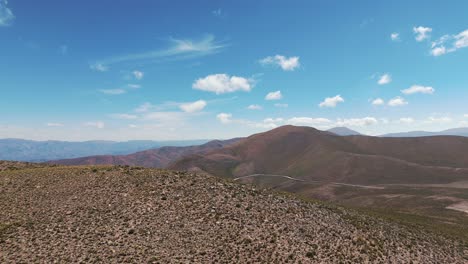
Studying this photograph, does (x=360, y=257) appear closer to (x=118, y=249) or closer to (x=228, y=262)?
(x=228, y=262)

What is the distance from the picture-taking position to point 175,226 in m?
30.7

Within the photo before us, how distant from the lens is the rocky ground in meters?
25.5

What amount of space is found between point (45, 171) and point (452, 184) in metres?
216

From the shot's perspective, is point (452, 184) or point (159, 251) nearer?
point (159, 251)

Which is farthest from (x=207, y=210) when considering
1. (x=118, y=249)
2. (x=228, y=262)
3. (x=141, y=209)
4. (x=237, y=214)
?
(x=118, y=249)

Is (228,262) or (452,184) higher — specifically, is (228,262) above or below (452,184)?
above

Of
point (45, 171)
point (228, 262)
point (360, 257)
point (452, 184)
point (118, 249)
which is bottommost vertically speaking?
point (452, 184)

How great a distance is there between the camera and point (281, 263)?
2683cm

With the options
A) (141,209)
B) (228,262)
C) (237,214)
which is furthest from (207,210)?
(228,262)

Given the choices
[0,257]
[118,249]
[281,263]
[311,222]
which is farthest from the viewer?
[311,222]

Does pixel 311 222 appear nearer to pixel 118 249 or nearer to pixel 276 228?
pixel 276 228

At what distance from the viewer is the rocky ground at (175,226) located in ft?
83.8

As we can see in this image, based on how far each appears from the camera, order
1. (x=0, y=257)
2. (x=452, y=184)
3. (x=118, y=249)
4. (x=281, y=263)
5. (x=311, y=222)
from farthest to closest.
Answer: (x=452, y=184) < (x=311, y=222) < (x=281, y=263) < (x=118, y=249) < (x=0, y=257)

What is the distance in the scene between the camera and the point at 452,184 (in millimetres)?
181125
